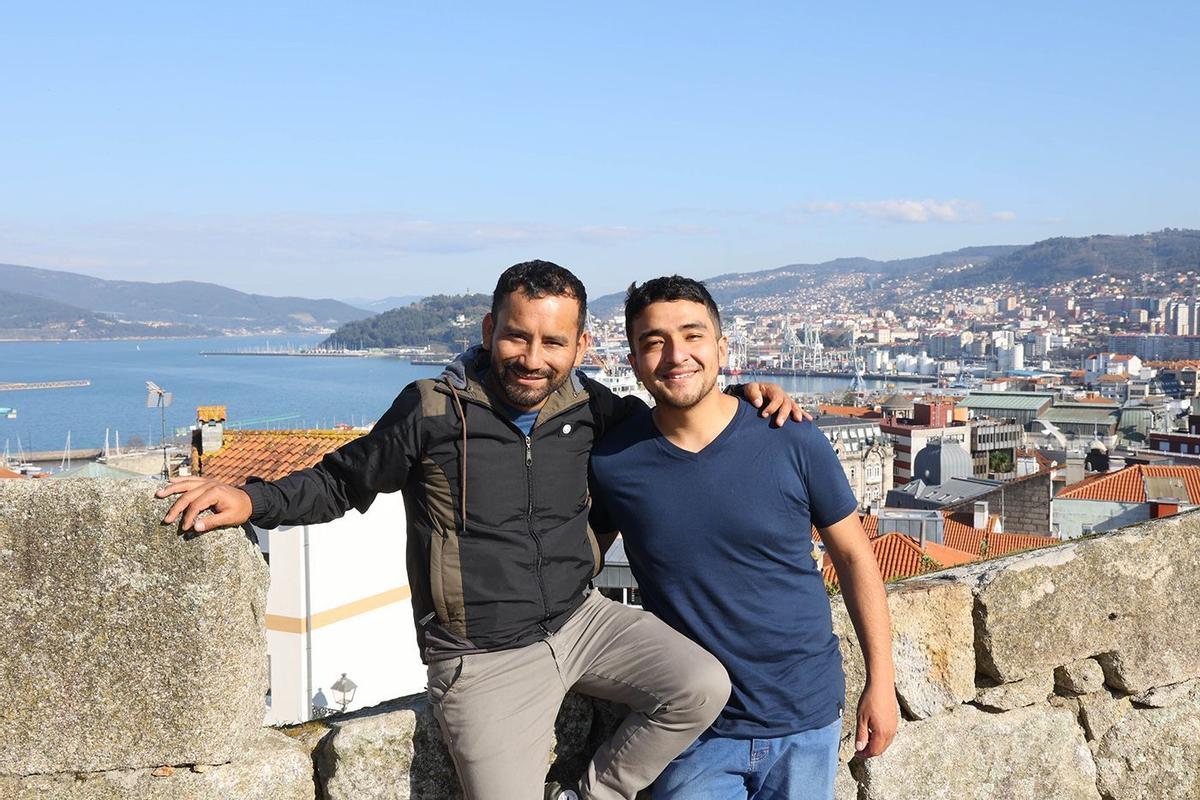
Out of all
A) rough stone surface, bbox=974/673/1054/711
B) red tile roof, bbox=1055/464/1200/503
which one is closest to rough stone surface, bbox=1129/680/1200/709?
rough stone surface, bbox=974/673/1054/711

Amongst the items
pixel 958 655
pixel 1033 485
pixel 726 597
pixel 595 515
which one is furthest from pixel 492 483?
pixel 1033 485

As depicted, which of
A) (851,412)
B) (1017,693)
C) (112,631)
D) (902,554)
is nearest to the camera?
(112,631)

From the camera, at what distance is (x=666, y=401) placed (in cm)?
253

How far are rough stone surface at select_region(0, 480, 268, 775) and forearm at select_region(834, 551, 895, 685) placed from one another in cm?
132

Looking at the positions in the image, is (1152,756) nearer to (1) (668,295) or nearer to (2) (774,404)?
(2) (774,404)

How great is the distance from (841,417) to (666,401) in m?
73.8

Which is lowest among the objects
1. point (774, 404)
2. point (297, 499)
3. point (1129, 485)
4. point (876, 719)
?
point (1129, 485)

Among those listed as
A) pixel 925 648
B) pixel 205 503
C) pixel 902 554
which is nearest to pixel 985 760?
pixel 925 648

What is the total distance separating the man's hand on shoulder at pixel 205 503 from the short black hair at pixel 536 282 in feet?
2.38

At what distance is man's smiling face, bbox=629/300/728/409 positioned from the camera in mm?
2502

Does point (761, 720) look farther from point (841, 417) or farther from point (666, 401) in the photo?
point (841, 417)

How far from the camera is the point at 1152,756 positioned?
3213 millimetres

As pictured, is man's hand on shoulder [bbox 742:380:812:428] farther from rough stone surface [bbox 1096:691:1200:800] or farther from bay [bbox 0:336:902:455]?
bay [bbox 0:336:902:455]

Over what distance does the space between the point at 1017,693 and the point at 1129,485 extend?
28.3 metres
